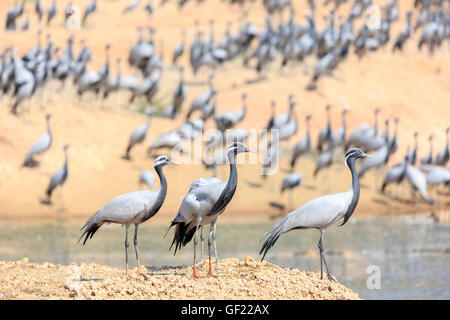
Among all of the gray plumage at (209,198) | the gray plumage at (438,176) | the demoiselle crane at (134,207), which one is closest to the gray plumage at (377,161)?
the gray plumage at (438,176)

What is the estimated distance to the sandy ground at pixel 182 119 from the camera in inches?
898

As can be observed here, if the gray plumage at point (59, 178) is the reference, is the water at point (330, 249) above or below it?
below

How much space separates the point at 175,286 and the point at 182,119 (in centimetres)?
1823

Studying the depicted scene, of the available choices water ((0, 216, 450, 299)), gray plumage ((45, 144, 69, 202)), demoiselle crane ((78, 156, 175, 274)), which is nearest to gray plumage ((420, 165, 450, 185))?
water ((0, 216, 450, 299))

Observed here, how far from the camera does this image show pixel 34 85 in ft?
82.8

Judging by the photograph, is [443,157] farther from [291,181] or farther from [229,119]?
[229,119]

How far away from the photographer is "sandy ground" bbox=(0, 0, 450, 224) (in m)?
22.8

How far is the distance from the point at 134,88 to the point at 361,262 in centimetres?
1396

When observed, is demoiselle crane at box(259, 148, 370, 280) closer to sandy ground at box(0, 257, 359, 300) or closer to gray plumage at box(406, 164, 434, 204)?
sandy ground at box(0, 257, 359, 300)

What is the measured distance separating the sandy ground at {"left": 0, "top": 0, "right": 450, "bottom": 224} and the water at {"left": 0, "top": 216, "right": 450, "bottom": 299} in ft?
6.18

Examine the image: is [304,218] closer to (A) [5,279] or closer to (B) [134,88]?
(A) [5,279]

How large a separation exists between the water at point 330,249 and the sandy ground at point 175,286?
3535mm

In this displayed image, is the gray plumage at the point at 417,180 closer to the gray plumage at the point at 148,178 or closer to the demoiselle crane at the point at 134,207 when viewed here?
the gray plumage at the point at 148,178
